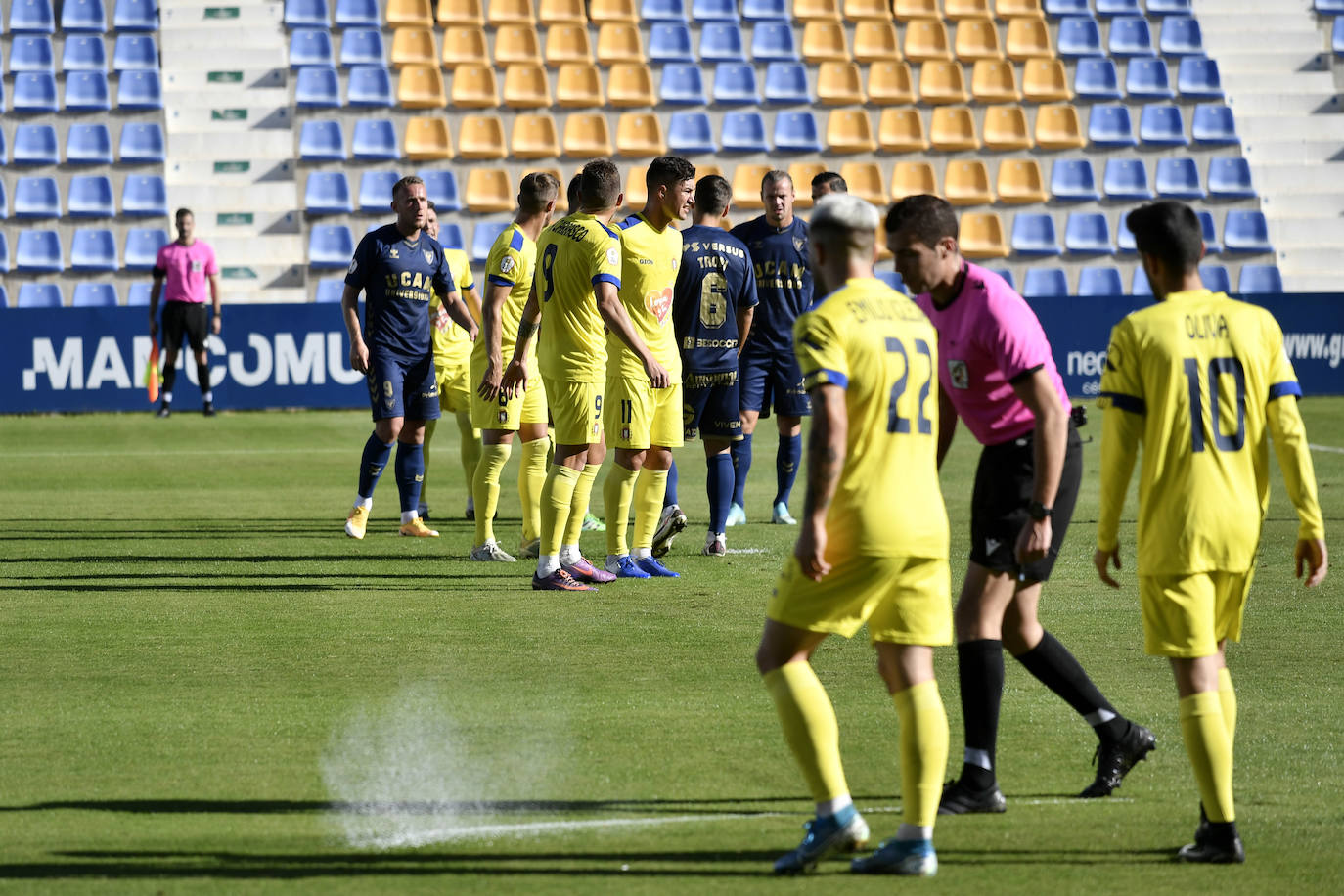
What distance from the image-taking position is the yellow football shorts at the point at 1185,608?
4.37m

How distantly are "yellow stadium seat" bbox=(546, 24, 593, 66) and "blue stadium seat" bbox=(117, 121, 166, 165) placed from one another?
5.98 m

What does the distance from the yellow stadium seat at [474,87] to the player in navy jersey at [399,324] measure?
1439 cm

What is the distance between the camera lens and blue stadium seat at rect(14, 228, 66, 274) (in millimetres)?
23109

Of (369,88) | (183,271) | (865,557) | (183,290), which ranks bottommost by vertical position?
(865,557)

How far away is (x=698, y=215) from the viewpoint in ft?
33.3

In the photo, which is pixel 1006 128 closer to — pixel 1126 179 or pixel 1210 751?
pixel 1126 179

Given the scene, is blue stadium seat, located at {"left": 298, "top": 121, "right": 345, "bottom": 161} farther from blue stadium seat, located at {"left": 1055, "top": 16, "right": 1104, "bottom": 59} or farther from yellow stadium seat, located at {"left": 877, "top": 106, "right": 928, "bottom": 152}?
blue stadium seat, located at {"left": 1055, "top": 16, "right": 1104, "bottom": 59}

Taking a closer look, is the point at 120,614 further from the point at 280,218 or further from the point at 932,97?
the point at 932,97

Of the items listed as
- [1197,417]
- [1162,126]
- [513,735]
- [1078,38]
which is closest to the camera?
[1197,417]

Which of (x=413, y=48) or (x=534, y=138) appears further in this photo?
(x=413, y=48)

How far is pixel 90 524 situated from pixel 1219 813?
939 cm

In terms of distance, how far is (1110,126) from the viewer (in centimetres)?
2598

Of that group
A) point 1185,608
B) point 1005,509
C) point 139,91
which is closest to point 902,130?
point 139,91

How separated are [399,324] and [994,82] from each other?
17.5 metres
